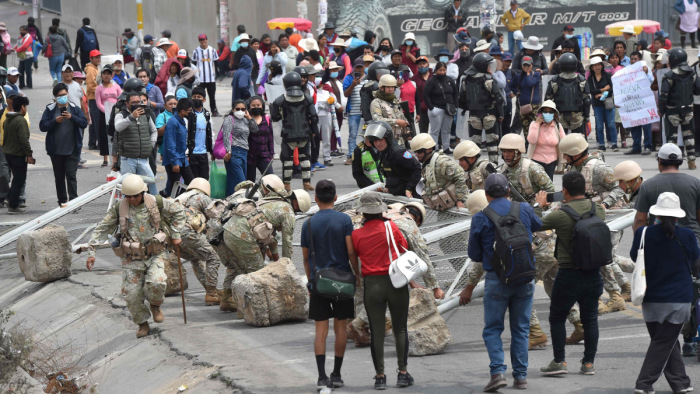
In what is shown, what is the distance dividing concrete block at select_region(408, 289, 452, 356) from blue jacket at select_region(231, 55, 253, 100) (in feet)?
41.3

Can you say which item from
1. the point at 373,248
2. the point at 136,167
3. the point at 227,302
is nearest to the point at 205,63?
the point at 136,167

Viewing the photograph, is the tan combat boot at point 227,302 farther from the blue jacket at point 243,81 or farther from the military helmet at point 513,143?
the blue jacket at point 243,81

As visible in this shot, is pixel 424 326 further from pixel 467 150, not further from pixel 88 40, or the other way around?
pixel 88 40

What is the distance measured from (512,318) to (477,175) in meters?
3.40

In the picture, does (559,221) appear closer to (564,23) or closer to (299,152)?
(299,152)

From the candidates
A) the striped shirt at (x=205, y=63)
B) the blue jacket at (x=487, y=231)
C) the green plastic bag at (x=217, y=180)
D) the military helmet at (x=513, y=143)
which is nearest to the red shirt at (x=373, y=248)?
the blue jacket at (x=487, y=231)

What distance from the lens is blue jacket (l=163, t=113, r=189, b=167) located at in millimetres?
14922

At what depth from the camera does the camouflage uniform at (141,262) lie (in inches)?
403

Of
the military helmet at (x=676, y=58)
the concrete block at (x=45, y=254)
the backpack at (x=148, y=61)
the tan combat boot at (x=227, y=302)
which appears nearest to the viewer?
the tan combat boot at (x=227, y=302)

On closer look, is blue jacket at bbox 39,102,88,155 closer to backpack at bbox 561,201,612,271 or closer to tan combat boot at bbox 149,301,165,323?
tan combat boot at bbox 149,301,165,323

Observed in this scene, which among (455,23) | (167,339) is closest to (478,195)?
(167,339)

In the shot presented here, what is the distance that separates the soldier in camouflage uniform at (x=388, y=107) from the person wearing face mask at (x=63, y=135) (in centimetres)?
422

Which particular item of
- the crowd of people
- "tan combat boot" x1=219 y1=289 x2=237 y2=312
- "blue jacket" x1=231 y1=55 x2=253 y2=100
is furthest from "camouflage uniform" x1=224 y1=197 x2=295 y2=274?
"blue jacket" x1=231 y1=55 x2=253 y2=100

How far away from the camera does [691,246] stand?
7512 mm
